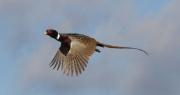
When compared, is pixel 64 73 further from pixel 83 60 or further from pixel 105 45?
pixel 105 45

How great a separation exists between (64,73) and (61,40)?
1348mm

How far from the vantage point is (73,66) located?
→ 75.0 ft

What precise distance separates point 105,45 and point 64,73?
2.14 metres

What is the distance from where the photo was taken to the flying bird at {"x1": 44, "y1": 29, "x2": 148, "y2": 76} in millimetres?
22812

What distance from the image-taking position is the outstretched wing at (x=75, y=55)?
22.7 meters

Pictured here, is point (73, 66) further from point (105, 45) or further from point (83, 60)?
point (105, 45)

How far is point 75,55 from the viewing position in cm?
2323

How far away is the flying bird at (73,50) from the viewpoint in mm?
22812

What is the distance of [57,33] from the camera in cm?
2403

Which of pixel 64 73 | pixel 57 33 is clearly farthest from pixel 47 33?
pixel 64 73

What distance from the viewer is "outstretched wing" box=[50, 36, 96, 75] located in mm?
22734

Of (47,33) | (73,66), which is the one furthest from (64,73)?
(47,33)

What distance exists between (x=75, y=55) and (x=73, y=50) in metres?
0.22

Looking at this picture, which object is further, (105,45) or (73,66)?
(105,45)
